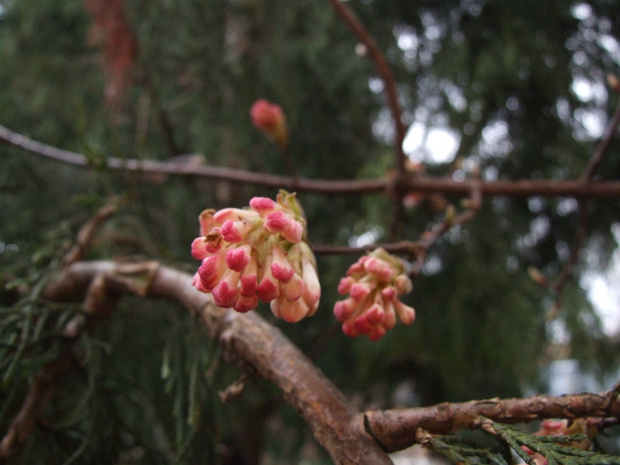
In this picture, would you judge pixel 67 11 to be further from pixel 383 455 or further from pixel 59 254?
pixel 383 455

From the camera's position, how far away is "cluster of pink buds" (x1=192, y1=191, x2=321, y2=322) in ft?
1.69

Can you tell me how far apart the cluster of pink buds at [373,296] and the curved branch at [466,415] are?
0.37 ft

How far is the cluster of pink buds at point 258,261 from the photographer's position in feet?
1.69

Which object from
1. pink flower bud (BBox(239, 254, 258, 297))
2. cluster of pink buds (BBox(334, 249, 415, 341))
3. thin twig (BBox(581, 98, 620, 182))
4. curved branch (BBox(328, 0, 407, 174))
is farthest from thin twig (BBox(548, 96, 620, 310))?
pink flower bud (BBox(239, 254, 258, 297))

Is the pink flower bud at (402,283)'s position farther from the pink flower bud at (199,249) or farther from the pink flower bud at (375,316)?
the pink flower bud at (199,249)

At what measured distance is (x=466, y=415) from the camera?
521mm

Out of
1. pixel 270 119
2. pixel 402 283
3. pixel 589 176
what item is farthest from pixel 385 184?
pixel 402 283

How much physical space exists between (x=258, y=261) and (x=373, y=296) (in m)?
0.18

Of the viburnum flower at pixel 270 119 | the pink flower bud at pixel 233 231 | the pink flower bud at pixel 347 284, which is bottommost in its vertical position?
the pink flower bud at pixel 347 284

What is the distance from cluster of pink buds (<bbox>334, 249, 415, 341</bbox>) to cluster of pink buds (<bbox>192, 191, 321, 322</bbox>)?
0.08 m

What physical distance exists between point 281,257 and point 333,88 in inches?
64.8

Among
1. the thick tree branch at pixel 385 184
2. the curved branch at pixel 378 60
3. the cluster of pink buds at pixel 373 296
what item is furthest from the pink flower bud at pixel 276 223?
the thick tree branch at pixel 385 184

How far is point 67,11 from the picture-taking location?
7.65ft

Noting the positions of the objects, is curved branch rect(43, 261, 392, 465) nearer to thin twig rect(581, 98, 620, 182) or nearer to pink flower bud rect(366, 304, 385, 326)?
pink flower bud rect(366, 304, 385, 326)
